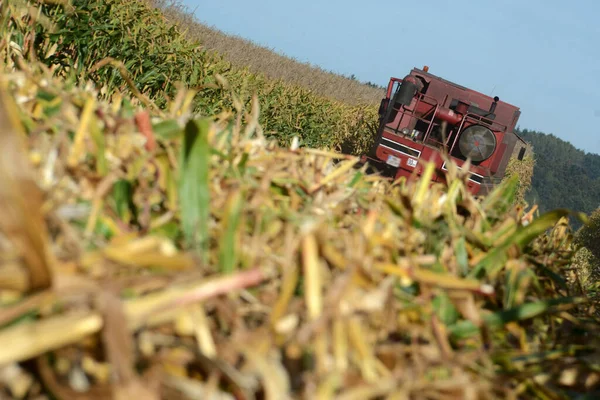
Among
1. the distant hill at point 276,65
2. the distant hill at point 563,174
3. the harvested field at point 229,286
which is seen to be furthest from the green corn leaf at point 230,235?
the distant hill at point 563,174

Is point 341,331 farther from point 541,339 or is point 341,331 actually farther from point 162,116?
point 162,116

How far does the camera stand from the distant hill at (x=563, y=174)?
105 m

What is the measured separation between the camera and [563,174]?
381 feet

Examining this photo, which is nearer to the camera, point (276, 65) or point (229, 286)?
point (229, 286)

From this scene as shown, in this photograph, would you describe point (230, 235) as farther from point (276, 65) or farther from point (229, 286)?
point (276, 65)

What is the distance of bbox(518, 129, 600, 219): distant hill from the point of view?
10469cm

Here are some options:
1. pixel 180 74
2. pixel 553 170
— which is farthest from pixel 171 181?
pixel 553 170

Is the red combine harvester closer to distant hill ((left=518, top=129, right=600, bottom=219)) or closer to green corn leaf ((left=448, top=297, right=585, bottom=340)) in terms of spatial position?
green corn leaf ((left=448, top=297, right=585, bottom=340))

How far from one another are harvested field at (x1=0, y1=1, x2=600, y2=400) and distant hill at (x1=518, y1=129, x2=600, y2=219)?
100 m

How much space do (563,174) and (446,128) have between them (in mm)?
112359

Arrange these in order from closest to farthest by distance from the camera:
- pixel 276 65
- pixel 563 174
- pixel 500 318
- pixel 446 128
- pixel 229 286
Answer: pixel 229 286 → pixel 500 318 → pixel 446 128 → pixel 276 65 → pixel 563 174

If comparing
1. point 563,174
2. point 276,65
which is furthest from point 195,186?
point 563,174

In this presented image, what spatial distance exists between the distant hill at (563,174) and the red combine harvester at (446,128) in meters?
86.8

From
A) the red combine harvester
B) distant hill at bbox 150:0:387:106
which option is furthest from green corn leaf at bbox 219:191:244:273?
distant hill at bbox 150:0:387:106
